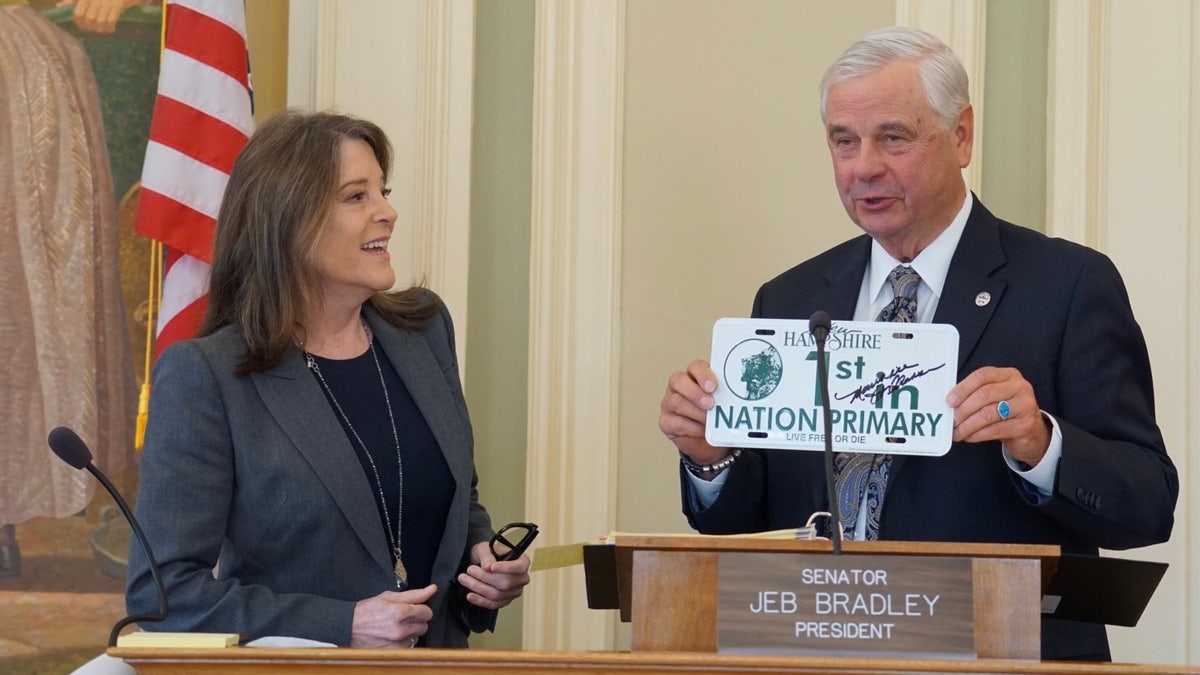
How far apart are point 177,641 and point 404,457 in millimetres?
1088

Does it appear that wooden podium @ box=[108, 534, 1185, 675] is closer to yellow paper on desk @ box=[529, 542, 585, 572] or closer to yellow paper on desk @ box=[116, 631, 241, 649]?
yellow paper on desk @ box=[116, 631, 241, 649]

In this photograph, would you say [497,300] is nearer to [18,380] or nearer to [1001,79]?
[18,380]

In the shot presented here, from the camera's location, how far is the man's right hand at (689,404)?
7.35ft

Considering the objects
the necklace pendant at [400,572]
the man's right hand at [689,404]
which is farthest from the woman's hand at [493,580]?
the man's right hand at [689,404]

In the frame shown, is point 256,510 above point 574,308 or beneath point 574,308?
beneath

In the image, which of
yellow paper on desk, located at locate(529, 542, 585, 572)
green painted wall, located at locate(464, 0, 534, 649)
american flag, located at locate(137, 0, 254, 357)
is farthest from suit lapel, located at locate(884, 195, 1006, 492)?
american flag, located at locate(137, 0, 254, 357)

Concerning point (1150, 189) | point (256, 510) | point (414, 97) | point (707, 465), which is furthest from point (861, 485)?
point (414, 97)

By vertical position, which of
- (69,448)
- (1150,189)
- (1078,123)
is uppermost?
(1078,123)

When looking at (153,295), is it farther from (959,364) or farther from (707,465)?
(959,364)

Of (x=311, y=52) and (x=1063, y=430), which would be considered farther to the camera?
(x=311, y=52)

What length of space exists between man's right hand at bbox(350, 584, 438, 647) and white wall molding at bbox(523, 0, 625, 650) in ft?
3.88

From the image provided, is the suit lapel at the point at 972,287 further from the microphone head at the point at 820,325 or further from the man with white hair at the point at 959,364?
the microphone head at the point at 820,325

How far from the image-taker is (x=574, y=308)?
3746 millimetres

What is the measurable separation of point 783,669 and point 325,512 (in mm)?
1246
